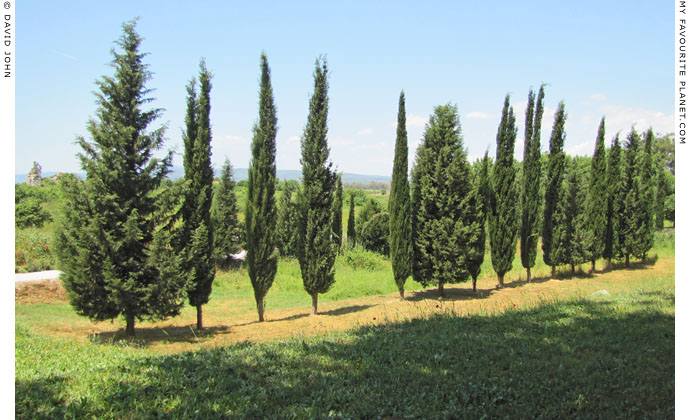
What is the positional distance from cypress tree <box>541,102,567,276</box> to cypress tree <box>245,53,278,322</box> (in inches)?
543

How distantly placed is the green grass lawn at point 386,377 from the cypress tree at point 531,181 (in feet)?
39.1

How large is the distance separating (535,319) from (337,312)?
7.47 m

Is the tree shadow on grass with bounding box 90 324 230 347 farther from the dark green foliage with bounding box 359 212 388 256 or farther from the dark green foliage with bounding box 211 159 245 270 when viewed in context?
the dark green foliage with bounding box 359 212 388 256

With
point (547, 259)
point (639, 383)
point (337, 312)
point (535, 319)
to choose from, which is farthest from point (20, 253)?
point (547, 259)

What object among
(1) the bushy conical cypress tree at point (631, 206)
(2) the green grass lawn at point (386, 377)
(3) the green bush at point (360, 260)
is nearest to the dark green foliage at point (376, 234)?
(3) the green bush at point (360, 260)

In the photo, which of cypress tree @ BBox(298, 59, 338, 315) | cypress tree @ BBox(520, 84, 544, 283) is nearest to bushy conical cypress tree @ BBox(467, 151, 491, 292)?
cypress tree @ BBox(520, 84, 544, 283)

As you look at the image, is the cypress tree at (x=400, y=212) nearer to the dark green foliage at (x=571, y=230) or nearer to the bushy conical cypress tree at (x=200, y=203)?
the bushy conical cypress tree at (x=200, y=203)

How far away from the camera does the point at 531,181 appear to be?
61.3ft

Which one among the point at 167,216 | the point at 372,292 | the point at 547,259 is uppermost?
the point at 167,216

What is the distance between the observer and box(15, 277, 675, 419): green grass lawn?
12.8 feet

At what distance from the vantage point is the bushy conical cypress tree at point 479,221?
15344 millimetres

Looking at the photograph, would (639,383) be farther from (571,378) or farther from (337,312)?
(337,312)

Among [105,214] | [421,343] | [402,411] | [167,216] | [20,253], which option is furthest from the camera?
[20,253]

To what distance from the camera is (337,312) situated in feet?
45.1
